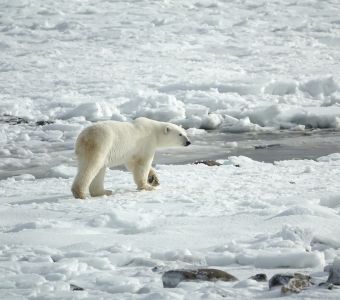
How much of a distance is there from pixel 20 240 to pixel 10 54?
1808cm

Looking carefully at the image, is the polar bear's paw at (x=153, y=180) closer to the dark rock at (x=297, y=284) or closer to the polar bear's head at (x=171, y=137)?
the polar bear's head at (x=171, y=137)

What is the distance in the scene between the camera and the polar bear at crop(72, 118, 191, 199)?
687cm

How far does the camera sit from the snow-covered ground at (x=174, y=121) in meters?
4.05

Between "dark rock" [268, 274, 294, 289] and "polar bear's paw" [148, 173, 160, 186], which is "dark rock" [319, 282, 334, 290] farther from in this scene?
"polar bear's paw" [148, 173, 160, 186]

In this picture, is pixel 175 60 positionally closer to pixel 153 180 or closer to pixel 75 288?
pixel 153 180

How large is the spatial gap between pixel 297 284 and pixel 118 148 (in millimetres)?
4011

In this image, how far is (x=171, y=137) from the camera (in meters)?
8.08

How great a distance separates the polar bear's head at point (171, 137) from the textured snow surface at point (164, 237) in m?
0.67

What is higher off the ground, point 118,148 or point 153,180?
point 118,148

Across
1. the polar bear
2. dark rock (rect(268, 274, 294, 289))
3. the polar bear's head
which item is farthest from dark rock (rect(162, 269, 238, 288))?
the polar bear's head

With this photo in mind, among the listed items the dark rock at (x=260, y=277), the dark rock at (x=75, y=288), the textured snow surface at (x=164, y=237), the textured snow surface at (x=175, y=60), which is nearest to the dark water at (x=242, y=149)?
the textured snow surface at (x=175, y=60)

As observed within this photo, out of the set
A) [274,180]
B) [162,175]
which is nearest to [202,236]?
[274,180]

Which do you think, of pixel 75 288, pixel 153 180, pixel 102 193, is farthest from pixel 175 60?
pixel 75 288

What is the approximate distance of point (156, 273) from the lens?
385 cm
